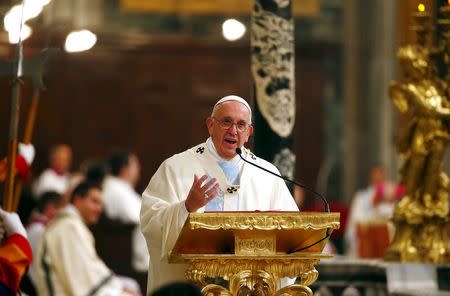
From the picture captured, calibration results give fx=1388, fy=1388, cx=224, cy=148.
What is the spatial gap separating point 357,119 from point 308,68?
1099 mm

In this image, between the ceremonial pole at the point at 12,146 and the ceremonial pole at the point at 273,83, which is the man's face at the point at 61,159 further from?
the ceremonial pole at the point at 12,146

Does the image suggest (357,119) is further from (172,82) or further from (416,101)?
(416,101)

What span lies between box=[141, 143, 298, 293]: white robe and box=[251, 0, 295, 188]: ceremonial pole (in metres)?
2.31

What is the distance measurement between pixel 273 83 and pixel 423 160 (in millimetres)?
1395

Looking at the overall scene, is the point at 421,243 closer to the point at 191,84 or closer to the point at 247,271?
the point at 247,271

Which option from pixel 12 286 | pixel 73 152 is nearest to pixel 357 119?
pixel 73 152

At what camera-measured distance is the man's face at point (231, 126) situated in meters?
6.86

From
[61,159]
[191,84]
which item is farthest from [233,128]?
[191,84]

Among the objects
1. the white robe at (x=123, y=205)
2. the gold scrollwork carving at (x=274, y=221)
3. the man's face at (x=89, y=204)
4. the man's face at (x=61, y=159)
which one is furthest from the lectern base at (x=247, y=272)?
the man's face at (x=61, y=159)

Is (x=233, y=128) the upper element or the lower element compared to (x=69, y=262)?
upper

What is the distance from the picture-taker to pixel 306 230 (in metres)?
6.47

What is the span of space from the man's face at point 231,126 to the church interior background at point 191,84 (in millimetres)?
13572

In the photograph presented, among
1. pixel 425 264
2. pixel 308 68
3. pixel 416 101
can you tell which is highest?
pixel 308 68

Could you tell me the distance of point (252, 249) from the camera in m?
6.56
